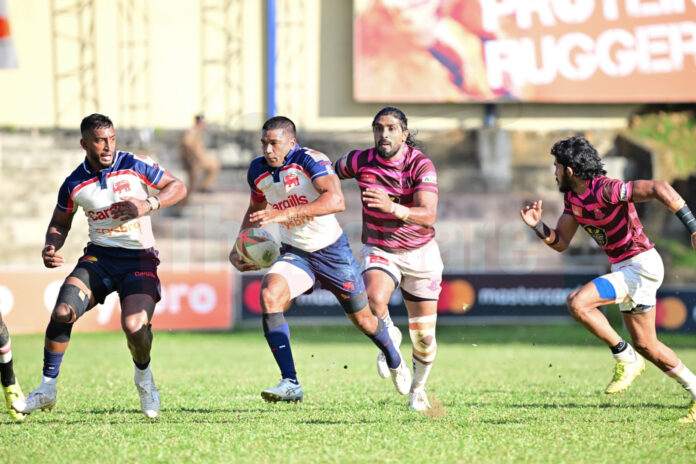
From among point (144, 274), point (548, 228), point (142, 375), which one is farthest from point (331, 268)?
point (548, 228)

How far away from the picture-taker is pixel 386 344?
8.18m

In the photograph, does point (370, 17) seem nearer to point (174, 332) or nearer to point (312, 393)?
point (174, 332)

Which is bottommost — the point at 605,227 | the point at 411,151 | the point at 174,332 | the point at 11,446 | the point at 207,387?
the point at 174,332

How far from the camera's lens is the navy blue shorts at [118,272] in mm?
7812

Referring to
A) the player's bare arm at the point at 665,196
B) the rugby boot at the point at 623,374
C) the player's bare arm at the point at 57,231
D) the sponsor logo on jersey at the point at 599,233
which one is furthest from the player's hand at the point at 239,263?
the rugby boot at the point at 623,374

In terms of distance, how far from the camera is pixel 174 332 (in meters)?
19.2

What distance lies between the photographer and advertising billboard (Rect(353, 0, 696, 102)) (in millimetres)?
25406

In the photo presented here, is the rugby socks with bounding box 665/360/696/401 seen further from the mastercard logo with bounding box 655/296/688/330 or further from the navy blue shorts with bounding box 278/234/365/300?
the mastercard logo with bounding box 655/296/688/330

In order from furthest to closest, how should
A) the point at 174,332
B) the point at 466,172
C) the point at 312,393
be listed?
the point at 466,172 → the point at 174,332 → the point at 312,393

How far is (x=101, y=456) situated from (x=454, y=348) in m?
11.6

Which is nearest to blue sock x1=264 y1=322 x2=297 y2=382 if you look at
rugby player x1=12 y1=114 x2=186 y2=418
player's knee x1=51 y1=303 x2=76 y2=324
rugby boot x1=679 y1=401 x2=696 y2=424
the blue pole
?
rugby player x1=12 y1=114 x2=186 y2=418

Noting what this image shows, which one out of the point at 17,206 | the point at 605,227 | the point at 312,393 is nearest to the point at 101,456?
the point at 312,393

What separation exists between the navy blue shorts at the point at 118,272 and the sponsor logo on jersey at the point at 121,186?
506mm

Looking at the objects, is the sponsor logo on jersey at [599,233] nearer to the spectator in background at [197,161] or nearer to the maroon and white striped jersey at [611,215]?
the maroon and white striped jersey at [611,215]
